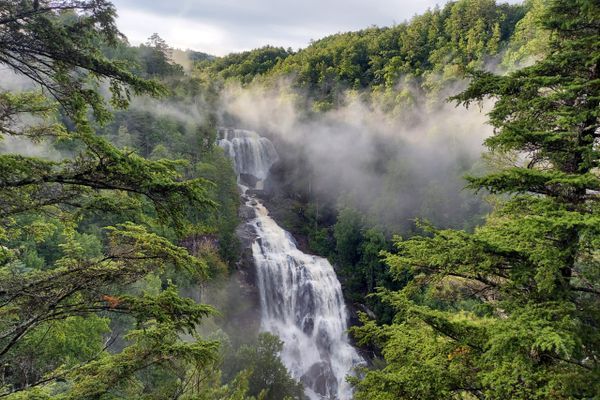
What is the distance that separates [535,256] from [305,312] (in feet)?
86.4

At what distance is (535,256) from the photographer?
4.11 metres

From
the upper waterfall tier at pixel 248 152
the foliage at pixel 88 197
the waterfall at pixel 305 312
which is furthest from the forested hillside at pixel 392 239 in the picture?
the upper waterfall tier at pixel 248 152

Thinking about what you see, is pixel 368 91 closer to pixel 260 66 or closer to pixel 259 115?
pixel 259 115

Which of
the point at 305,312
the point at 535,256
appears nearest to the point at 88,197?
the point at 535,256

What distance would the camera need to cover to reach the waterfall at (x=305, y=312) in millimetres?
25500

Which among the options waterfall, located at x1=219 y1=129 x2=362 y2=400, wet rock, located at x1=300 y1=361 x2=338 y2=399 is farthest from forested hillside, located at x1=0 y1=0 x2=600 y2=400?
waterfall, located at x1=219 y1=129 x2=362 y2=400

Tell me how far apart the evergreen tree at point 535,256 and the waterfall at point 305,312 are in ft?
69.5

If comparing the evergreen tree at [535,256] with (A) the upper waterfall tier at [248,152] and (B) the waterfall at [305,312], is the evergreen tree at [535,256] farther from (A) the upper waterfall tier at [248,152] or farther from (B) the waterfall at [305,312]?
(A) the upper waterfall tier at [248,152]

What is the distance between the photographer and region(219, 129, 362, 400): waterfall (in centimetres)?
2550

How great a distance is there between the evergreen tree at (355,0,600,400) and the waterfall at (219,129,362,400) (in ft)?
69.5

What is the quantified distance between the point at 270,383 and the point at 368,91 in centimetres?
4966

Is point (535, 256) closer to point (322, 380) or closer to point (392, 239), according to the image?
point (392, 239)

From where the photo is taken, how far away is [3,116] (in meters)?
4.79

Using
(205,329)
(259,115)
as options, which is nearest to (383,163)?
(259,115)
